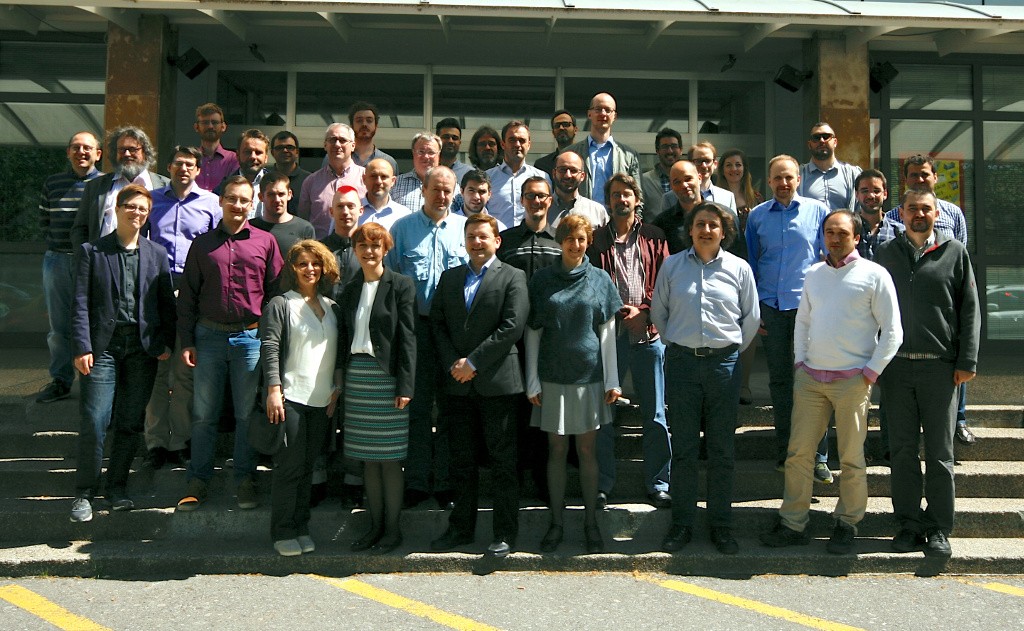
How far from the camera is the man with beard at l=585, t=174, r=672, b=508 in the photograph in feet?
18.4

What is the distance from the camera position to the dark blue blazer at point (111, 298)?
5453 millimetres

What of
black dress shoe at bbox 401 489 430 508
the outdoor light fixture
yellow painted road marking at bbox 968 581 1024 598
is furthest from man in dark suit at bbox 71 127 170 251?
the outdoor light fixture

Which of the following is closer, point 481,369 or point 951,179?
point 481,369

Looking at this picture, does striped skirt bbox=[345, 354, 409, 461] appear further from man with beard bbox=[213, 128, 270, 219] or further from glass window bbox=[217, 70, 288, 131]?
glass window bbox=[217, 70, 288, 131]

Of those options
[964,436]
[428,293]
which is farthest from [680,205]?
[964,436]

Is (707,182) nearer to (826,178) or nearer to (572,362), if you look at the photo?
(826,178)

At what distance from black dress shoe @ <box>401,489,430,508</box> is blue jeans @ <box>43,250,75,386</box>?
2951 millimetres

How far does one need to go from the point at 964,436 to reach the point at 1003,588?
5.36 feet

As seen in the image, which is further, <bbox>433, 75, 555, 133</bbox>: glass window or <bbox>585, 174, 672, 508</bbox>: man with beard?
<bbox>433, 75, 555, 133</bbox>: glass window

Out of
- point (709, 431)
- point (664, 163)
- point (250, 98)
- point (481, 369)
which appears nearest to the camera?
point (481, 369)

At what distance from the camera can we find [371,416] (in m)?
5.16

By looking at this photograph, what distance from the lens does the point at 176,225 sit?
6.18 meters

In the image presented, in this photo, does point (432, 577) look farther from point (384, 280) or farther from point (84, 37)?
point (84, 37)

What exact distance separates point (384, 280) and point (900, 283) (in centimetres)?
298
